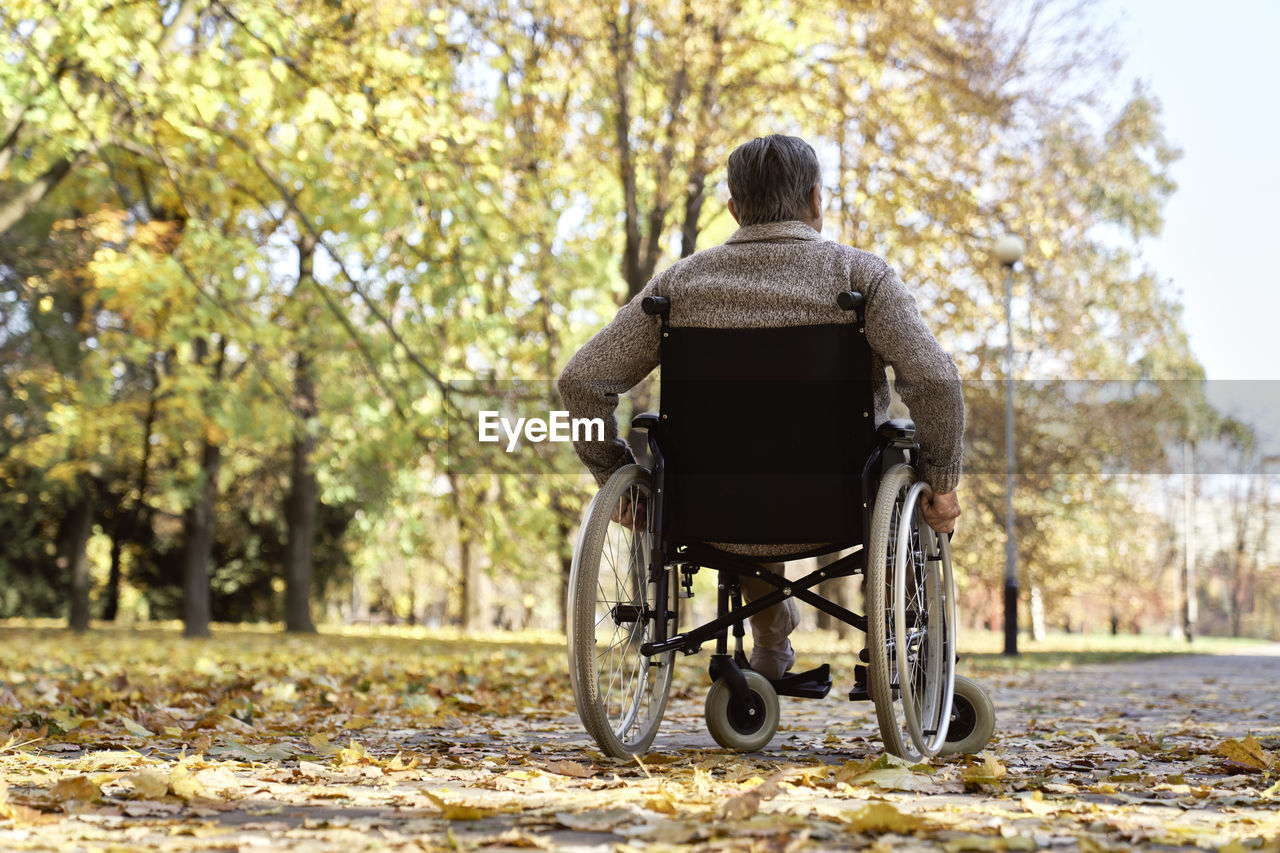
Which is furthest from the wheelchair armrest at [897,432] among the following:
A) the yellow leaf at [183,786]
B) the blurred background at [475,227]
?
the blurred background at [475,227]

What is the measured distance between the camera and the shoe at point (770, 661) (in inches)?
151

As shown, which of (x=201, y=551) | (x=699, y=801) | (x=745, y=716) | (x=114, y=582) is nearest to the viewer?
(x=699, y=801)

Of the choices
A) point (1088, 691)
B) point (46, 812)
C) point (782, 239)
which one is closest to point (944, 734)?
point (782, 239)

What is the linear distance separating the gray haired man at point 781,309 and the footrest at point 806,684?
1.16 ft

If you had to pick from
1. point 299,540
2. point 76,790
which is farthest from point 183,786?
point 299,540

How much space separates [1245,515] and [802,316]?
153 ft

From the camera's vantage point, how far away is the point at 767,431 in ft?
10.9

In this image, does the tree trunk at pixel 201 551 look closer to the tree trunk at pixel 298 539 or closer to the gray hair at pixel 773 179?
the tree trunk at pixel 298 539

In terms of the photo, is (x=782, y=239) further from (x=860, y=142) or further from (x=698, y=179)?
(x=860, y=142)

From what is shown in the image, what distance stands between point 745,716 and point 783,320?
49.4 inches

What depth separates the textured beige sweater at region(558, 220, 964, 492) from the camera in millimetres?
3260

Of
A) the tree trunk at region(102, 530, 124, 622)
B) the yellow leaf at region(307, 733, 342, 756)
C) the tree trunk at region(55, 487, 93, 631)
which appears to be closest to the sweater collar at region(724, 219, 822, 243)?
the yellow leaf at region(307, 733, 342, 756)

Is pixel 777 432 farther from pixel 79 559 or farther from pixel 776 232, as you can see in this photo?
pixel 79 559

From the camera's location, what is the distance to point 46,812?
2.47 m
